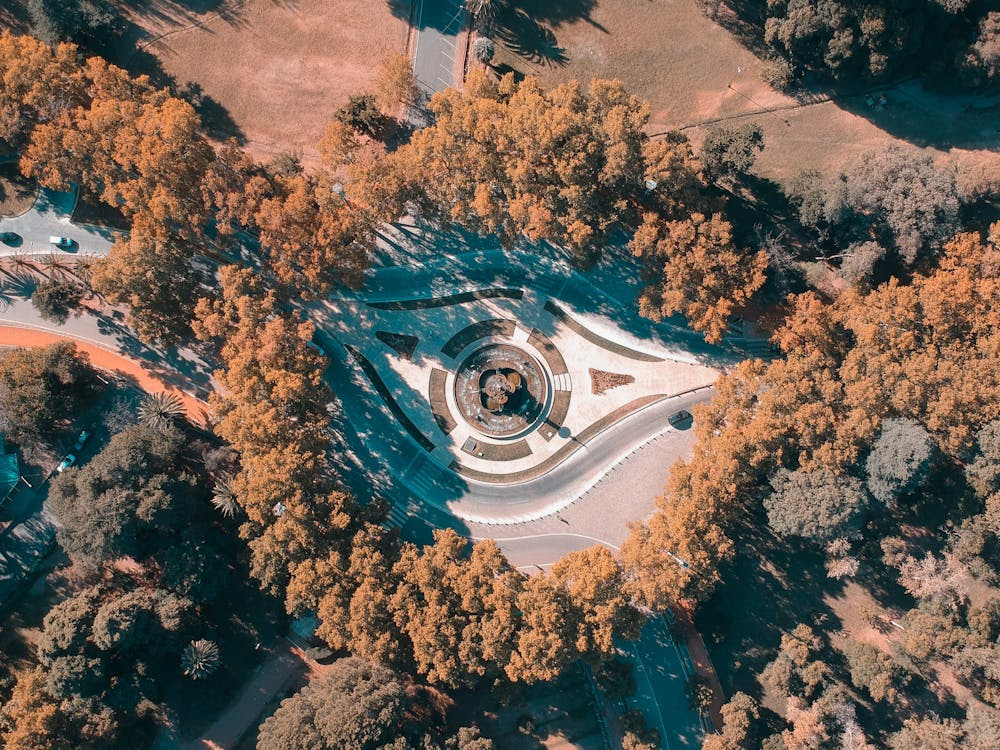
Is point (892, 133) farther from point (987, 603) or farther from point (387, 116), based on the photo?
point (387, 116)

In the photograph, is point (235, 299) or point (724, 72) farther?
point (724, 72)

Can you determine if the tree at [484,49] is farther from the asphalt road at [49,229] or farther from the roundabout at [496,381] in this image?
the asphalt road at [49,229]

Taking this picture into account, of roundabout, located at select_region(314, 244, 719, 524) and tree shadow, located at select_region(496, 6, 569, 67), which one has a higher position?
tree shadow, located at select_region(496, 6, 569, 67)

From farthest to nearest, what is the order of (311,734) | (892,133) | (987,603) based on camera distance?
(892,133) < (987,603) < (311,734)

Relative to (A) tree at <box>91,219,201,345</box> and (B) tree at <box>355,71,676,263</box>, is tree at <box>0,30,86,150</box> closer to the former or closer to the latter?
(A) tree at <box>91,219,201,345</box>

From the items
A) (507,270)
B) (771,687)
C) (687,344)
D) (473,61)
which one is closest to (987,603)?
(771,687)

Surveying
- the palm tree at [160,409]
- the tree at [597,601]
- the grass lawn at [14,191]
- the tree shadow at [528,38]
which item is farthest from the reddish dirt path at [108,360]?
the tree shadow at [528,38]

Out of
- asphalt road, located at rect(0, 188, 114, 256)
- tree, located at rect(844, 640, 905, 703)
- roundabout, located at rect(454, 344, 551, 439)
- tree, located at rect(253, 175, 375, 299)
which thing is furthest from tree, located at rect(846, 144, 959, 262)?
asphalt road, located at rect(0, 188, 114, 256)
